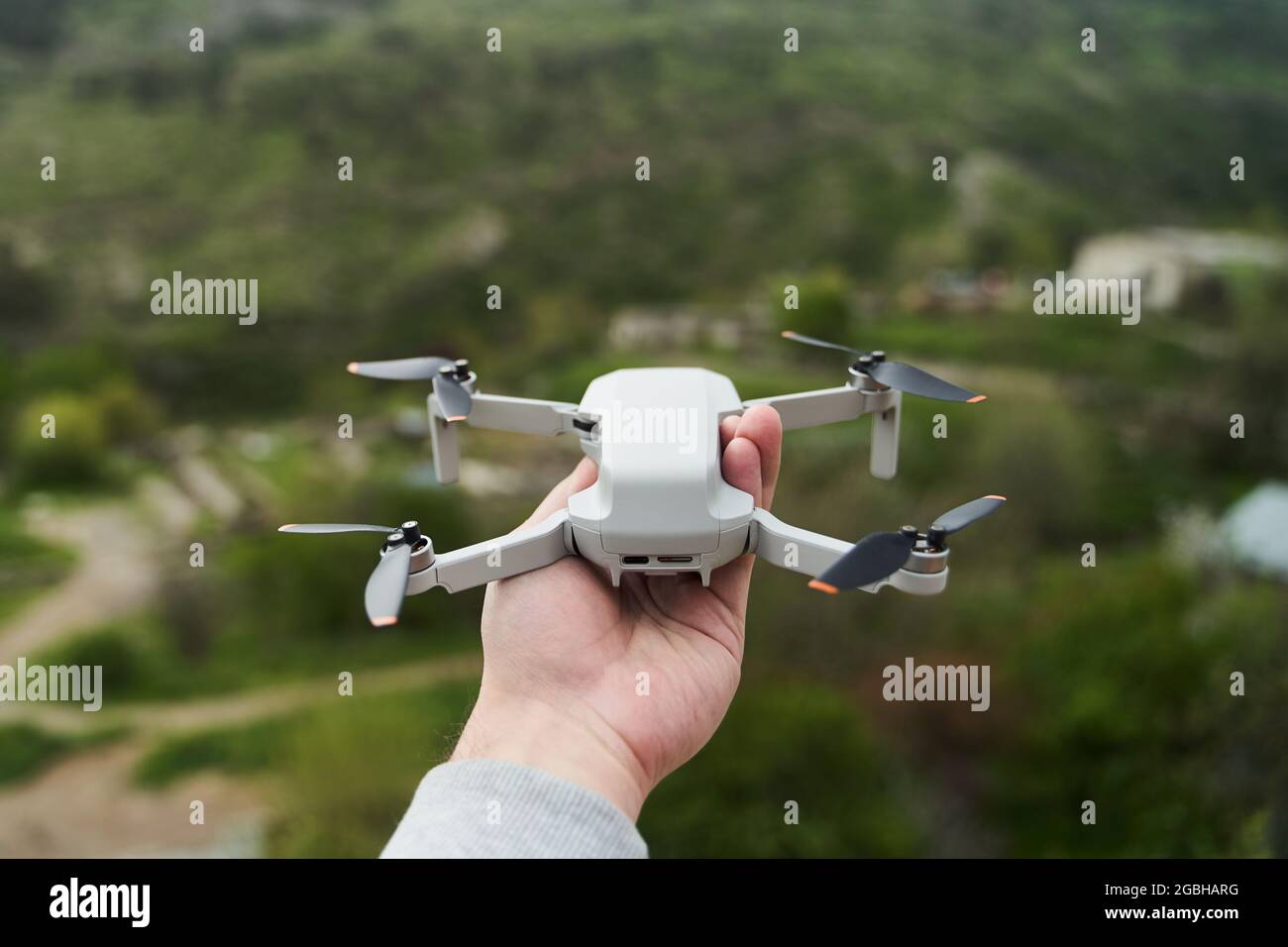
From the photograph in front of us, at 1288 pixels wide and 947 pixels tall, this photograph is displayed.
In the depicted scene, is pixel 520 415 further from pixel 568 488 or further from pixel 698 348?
pixel 698 348

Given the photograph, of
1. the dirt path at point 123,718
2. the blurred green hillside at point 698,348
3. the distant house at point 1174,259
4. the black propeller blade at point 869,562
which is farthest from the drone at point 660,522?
the distant house at point 1174,259

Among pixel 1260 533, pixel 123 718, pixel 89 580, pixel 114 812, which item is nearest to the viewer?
pixel 1260 533

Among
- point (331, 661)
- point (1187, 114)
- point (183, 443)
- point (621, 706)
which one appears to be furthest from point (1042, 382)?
point (621, 706)

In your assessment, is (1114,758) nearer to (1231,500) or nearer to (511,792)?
(1231,500)

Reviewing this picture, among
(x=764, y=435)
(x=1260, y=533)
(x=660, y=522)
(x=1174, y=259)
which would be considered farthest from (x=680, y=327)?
(x=660, y=522)

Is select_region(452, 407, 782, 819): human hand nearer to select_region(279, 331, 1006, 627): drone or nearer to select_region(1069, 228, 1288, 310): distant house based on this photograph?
select_region(279, 331, 1006, 627): drone

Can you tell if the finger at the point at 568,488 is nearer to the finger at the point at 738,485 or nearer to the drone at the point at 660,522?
the drone at the point at 660,522

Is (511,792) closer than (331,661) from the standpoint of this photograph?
Yes
